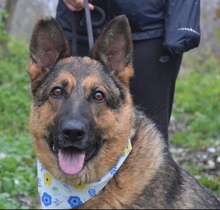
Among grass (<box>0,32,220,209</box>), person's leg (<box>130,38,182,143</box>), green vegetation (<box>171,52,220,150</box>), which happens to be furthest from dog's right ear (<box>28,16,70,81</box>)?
green vegetation (<box>171,52,220,150</box>)

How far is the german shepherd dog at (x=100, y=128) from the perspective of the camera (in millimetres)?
4043

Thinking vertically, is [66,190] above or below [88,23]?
below

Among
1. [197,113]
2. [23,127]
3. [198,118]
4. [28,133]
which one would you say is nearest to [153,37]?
[28,133]

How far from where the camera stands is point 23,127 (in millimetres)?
9156

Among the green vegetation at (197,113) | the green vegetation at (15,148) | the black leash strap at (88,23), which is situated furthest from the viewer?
the green vegetation at (197,113)

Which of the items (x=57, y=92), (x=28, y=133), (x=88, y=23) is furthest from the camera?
(x=28, y=133)

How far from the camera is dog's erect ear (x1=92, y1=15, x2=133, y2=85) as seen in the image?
14.3ft

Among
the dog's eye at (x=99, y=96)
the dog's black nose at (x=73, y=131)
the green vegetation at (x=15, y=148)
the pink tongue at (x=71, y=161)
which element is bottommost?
the green vegetation at (x=15, y=148)

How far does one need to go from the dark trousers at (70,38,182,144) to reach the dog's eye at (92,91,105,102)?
795 millimetres

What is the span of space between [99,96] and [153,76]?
0.90 metres

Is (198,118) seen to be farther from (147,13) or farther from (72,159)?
(72,159)

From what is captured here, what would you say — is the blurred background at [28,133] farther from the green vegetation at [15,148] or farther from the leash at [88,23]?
the leash at [88,23]

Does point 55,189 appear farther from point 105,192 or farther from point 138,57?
point 138,57

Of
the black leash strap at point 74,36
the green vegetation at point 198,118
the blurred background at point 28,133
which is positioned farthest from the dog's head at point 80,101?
the green vegetation at point 198,118
